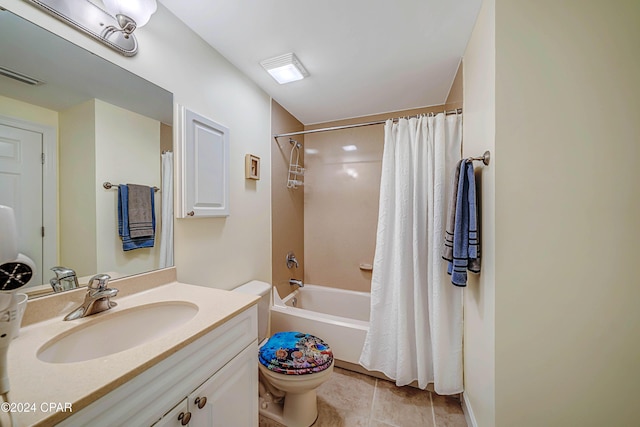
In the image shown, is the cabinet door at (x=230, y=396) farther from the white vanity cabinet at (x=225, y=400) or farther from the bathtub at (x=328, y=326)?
the bathtub at (x=328, y=326)

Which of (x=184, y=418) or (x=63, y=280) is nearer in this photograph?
(x=184, y=418)

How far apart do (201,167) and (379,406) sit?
6.34 feet

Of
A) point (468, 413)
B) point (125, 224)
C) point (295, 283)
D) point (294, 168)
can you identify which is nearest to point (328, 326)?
point (295, 283)

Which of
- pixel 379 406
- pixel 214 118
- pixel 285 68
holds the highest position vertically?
pixel 285 68

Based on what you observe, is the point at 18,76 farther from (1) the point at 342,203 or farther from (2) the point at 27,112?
(1) the point at 342,203

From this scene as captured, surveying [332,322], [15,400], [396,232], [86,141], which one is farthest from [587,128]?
[86,141]

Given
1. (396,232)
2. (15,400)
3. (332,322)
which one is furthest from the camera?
(332,322)

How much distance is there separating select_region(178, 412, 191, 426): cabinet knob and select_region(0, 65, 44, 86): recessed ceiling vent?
1272 mm

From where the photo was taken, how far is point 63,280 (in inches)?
35.5

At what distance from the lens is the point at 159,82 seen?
4.00ft

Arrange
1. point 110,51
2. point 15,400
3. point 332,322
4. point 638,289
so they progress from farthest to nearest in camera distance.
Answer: point 332,322 < point 110,51 < point 638,289 < point 15,400

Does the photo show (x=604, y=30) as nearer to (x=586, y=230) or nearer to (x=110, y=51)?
(x=586, y=230)

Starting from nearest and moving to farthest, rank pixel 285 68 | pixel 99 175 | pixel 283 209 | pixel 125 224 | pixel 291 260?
pixel 99 175, pixel 125 224, pixel 285 68, pixel 283 209, pixel 291 260

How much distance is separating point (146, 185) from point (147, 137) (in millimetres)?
247
